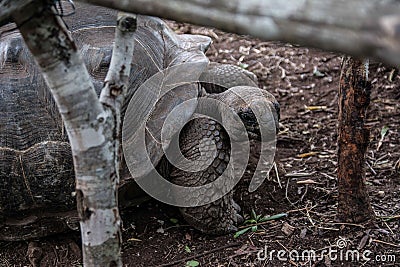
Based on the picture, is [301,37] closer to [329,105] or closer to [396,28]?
[396,28]

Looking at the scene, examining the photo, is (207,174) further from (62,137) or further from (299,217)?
(62,137)

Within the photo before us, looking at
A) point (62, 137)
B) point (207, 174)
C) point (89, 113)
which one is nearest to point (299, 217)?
point (207, 174)

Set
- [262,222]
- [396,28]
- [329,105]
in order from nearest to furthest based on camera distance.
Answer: [396,28] < [262,222] < [329,105]

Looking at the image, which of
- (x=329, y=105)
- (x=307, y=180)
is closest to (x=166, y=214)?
(x=307, y=180)

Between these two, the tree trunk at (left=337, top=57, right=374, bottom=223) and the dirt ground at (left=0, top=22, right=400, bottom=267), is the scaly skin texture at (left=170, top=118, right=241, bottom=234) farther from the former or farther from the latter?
the tree trunk at (left=337, top=57, right=374, bottom=223)

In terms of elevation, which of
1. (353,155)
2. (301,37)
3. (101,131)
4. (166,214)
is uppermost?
(301,37)

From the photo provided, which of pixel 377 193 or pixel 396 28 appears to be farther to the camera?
pixel 377 193

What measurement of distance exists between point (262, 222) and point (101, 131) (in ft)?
6.05

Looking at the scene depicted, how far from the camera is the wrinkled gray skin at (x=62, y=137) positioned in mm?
3254

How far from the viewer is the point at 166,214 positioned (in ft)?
12.2

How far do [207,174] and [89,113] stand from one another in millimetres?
1792

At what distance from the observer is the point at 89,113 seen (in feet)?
5.90

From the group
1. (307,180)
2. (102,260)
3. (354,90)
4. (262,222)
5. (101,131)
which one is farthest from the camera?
(307,180)

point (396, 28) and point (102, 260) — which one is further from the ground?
point (396, 28)
